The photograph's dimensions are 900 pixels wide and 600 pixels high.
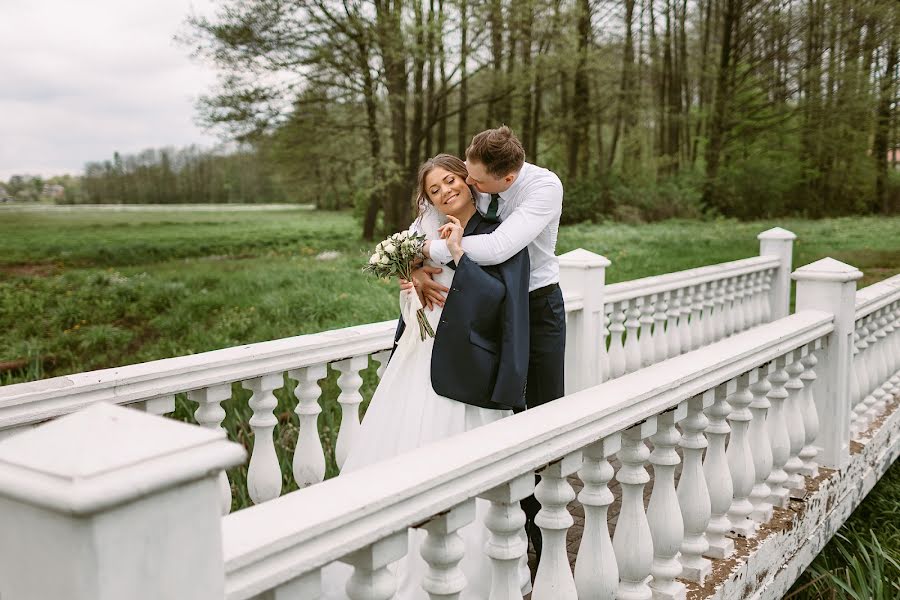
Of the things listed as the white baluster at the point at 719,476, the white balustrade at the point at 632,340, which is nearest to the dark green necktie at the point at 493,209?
the white baluster at the point at 719,476

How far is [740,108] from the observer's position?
24.2m

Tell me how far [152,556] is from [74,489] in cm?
15

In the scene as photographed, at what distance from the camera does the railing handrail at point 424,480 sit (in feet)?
4.40

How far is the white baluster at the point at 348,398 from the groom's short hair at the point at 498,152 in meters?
1.39

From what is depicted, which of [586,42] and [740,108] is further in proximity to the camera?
[740,108]

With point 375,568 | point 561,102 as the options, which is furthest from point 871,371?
point 561,102

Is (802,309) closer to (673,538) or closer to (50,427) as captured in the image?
(673,538)

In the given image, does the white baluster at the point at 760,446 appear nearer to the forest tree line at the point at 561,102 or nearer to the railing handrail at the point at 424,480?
the railing handrail at the point at 424,480

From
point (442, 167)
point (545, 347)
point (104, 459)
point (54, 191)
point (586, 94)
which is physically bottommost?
point (545, 347)

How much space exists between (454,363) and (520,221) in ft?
1.78

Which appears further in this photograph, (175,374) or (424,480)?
(175,374)

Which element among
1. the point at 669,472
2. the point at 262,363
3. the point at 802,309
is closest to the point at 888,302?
the point at 802,309

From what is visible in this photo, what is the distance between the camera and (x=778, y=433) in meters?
3.45

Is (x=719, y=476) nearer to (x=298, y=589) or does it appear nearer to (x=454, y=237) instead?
(x=454, y=237)
